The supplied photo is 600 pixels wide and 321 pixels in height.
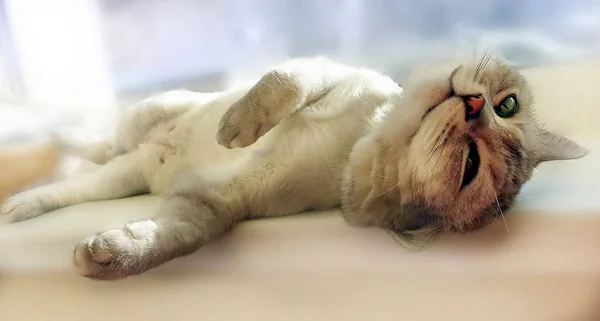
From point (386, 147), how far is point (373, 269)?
0.66 feet

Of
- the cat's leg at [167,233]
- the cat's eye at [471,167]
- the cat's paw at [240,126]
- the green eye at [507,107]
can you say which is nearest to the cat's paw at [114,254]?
the cat's leg at [167,233]

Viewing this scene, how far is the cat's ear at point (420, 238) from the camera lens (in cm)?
94

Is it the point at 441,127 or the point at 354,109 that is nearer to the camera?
the point at 441,127

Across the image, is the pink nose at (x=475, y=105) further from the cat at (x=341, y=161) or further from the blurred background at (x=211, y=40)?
the blurred background at (x=211, y=40)

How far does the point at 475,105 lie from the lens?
3.03 feet

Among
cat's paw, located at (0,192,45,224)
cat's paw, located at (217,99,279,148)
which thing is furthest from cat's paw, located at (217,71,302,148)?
cat's paw, located at (0,192,45,224)

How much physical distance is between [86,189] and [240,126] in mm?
445

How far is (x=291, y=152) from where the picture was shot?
3.75 feet

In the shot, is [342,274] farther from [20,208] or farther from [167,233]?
[20,208]

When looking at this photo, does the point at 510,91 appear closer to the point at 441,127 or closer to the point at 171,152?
the point at 441,127

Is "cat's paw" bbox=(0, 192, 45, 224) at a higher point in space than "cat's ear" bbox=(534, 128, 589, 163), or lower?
lower

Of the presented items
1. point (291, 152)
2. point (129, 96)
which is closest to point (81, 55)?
point (129, 96)

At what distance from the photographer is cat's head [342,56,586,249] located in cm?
93

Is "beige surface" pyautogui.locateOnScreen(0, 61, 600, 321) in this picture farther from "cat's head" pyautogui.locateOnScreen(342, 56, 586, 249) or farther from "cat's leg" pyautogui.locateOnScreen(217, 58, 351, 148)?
"cat's leg" pyautogui.locateOnScreen(217, 58, 351, 148)
